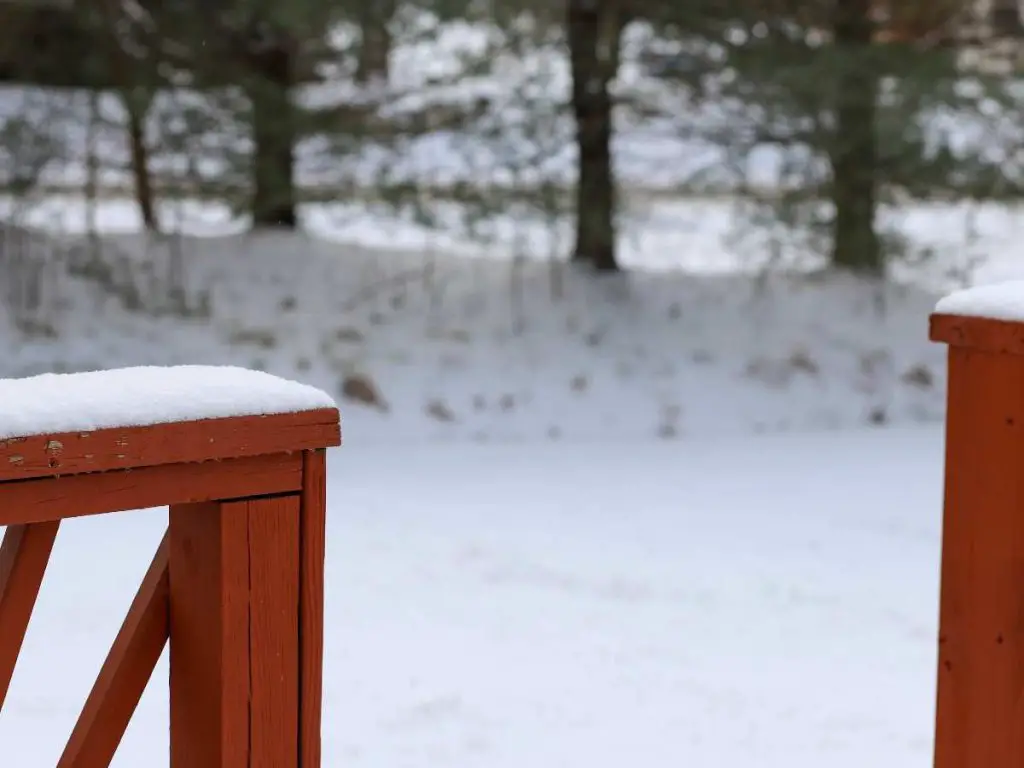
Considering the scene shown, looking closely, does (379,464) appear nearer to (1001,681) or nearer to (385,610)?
(385,610)

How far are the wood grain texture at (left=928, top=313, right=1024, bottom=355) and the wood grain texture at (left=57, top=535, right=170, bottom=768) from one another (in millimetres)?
1156

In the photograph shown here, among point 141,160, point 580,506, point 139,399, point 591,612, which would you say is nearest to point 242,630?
point 139,399

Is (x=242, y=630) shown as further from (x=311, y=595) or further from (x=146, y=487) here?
(x=146, y=487)

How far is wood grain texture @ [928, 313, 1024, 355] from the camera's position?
6.41 feet

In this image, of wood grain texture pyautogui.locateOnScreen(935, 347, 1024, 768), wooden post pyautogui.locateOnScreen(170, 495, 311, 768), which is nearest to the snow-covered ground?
wood grain texture pyautogui.locateOnScreen(935, 347, 1024, 768)

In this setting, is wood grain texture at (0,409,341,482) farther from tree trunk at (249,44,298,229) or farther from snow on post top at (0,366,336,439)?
tree trunk at (249,44,298,229)

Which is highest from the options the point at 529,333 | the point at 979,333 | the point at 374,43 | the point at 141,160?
the point at 374,43

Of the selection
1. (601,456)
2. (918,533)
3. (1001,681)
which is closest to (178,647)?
(1001,681)

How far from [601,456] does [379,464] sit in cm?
110

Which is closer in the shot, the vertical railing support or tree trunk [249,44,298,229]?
the vertical railing support

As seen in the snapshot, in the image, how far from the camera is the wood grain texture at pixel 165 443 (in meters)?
1.46

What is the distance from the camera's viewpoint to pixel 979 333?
2.02 metres

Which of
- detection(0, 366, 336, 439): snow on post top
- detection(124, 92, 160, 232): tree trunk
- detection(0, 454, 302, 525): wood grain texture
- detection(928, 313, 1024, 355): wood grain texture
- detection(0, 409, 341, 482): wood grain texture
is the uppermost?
detection(124, 92, 160, 232): tree trunk

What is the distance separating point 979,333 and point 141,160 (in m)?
6.50
